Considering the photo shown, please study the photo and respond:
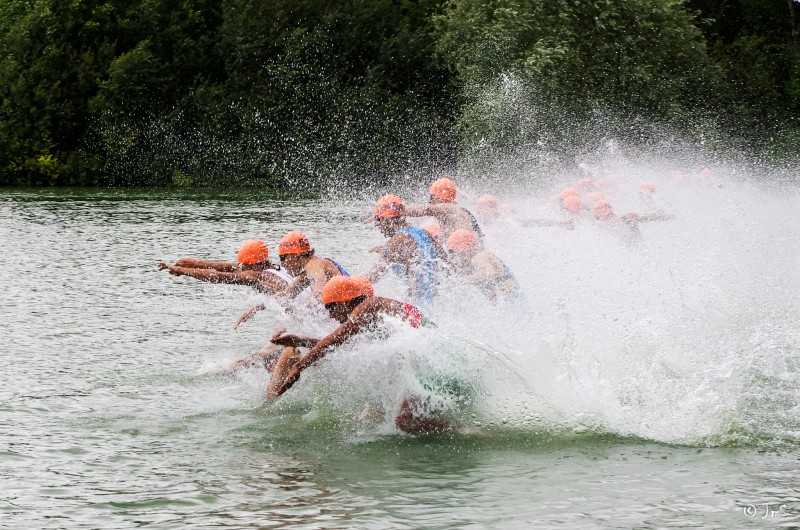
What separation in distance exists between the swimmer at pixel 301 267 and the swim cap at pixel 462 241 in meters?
1.60

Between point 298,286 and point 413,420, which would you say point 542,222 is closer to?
point 298,286

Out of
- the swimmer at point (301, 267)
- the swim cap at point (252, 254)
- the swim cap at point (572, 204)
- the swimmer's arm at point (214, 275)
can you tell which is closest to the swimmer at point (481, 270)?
the swimmer at point (301, 267)

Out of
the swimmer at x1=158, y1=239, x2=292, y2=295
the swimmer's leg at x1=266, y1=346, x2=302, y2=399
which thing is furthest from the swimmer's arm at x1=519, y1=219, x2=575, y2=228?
the swimmer's leg at x1=266, y1=346, x2=302, y2=399

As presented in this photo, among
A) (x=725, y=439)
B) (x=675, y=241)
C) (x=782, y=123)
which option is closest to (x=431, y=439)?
(x=725, y=439)

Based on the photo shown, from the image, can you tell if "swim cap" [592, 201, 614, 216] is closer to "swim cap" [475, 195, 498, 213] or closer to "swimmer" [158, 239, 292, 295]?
"swim cap" [475, 195, 498, 213]

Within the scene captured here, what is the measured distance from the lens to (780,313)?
51.9ft

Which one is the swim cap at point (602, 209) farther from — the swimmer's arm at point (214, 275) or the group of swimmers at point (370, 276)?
the swimmer's arm at point (214, 275)

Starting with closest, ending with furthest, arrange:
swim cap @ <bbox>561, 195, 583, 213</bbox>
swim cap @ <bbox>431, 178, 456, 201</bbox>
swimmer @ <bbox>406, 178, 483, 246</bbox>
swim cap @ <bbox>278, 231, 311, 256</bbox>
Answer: swim cap @ <bbox>278, 231, 311, 256</bbox>
swimmer @ <bbox>406, 178, 483, 246</bbox>
swim cap @ <bbox>431, 178, 456, 201</bbox>
swim cap @ <bbox>561, 195, 583, 213</bbox>

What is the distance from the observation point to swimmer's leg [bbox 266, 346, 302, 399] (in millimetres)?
11242

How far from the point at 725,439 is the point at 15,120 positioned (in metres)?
43.7

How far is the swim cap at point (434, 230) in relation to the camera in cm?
1336

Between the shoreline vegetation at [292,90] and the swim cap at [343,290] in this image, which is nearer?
the swim cap at [343,290]

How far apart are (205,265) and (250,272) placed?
0.54 meters

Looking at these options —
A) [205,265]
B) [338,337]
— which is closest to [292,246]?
[205,265]
